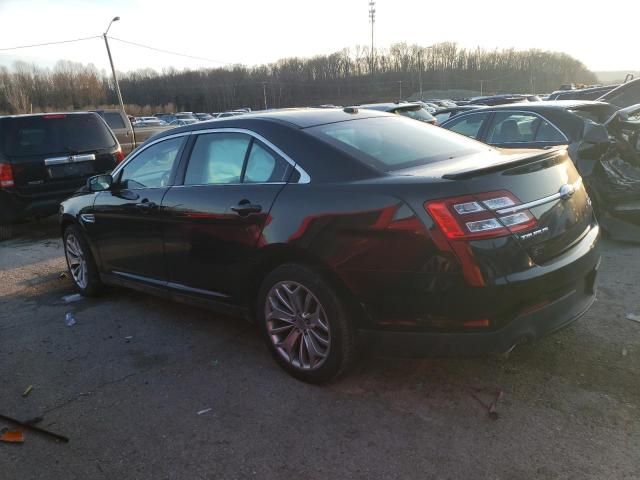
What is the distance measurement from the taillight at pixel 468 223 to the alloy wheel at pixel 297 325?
0.87 m

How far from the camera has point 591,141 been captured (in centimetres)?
569

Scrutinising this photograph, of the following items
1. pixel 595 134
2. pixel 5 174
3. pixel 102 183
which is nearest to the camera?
pixel 102 183

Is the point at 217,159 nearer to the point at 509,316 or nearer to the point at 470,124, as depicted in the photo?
the point at 509,316

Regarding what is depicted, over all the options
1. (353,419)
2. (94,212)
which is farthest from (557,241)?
(94,212)

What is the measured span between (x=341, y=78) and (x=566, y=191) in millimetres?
110644

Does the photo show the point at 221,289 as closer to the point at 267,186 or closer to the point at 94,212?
the point at 267,186

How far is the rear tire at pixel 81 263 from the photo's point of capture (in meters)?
5.23

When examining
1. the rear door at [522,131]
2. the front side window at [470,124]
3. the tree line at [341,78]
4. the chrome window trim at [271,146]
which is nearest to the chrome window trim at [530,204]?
the chrome window trim at [271,146]

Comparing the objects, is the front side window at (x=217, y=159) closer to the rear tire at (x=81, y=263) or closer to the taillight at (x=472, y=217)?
the taillight at (x=472, y=217)

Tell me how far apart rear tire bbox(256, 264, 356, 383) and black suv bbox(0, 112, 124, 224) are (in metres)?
5.91

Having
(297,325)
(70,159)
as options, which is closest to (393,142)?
(297,325)

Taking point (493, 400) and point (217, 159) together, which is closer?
point (493, 400)

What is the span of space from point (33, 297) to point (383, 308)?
4.20 m

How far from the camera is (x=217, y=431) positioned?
2.89m
